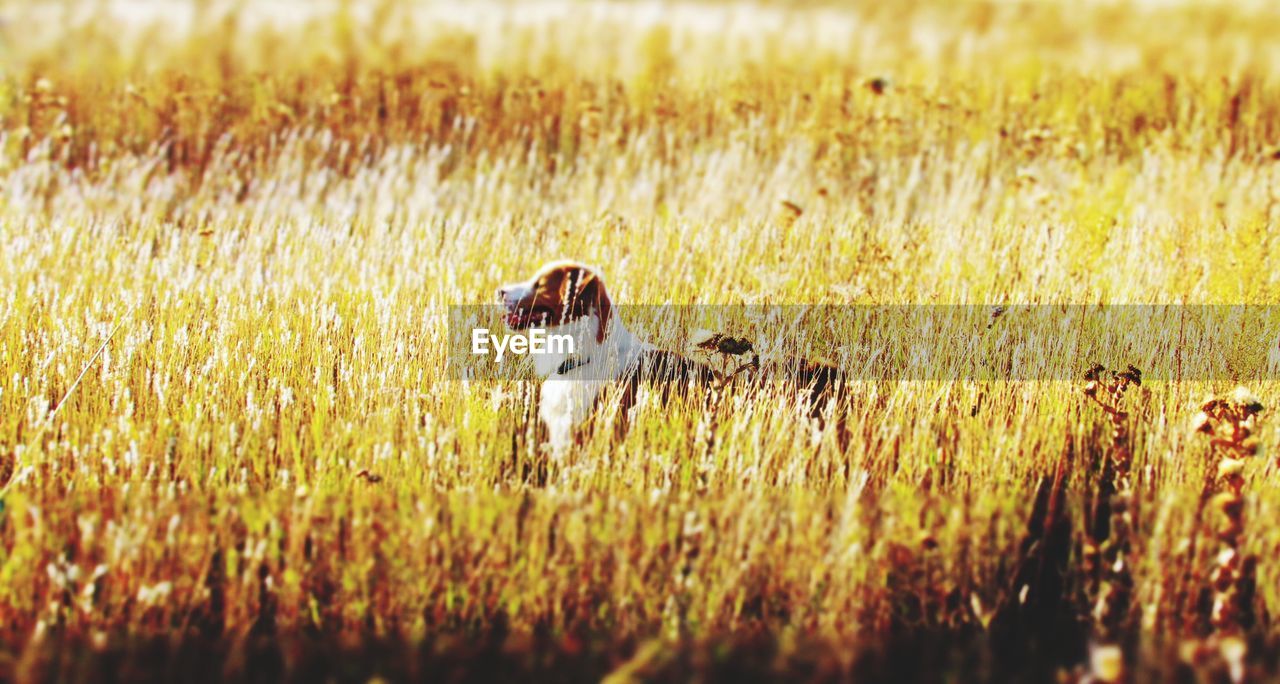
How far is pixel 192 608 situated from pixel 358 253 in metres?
2.75

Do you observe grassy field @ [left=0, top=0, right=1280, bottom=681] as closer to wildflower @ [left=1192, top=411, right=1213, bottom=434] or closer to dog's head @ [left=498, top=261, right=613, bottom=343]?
wildflower @ [left=1192, top=411, right=1213, bottom=434]

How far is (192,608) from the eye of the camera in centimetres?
284

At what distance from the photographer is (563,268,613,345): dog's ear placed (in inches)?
142

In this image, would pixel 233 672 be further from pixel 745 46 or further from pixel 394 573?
pixel 745 46

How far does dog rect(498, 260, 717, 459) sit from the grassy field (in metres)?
0.13

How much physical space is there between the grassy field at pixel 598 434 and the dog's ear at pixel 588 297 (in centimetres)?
32

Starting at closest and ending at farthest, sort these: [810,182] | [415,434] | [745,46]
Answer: [415,434]
[810,182]
[745,46]

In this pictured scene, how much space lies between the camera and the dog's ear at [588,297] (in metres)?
3.61

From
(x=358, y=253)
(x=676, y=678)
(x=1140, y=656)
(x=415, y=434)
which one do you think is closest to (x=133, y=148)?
(x=358, y=253)

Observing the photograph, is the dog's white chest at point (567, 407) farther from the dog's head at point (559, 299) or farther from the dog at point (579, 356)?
the dog's head at point (559, 299)

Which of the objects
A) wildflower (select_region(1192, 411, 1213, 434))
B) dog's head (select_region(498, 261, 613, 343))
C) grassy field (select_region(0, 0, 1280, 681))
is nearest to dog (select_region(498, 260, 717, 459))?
dog's head (select_region(498, 261, 613, 343))

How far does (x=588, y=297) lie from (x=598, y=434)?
45 centimetres

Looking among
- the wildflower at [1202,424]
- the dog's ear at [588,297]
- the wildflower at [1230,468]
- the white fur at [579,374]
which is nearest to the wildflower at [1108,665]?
the wildflower at [1230,468]

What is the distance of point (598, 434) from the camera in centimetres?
346
